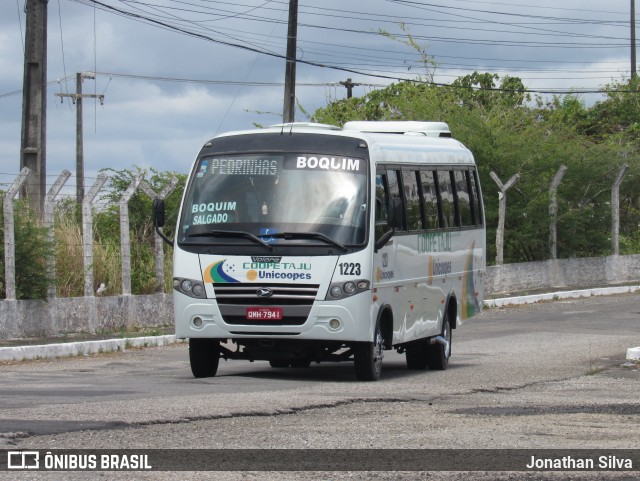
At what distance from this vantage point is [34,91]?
74.5 feet

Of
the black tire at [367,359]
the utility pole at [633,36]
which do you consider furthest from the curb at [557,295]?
the utility pole at [633,36]

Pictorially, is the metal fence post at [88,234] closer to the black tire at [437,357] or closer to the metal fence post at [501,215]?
A: the black tire at [437,357]

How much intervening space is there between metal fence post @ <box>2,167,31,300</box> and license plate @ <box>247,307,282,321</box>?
6.07 m

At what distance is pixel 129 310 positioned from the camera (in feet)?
73.3

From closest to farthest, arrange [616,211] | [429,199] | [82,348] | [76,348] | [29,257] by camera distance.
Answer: [429,199]
[76,348]
[82,348]
[29,257]
[616,211]

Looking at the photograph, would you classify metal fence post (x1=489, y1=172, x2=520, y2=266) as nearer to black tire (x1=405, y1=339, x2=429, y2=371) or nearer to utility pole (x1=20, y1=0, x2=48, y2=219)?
utility pole (x1=20, y1=0, x2=48, y2=219)

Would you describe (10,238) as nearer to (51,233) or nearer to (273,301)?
(51,233)

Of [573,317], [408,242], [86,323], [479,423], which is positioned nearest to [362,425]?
[479,423]

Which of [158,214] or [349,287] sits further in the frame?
Result: [158,214]

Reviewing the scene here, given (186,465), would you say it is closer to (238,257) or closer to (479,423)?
Result: (479,423)

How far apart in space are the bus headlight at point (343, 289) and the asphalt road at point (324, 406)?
38.1 inches

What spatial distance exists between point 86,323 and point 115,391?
839 centimetres

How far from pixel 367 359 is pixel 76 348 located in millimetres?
5698

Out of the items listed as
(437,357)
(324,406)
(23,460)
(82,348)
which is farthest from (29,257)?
(23,460)
